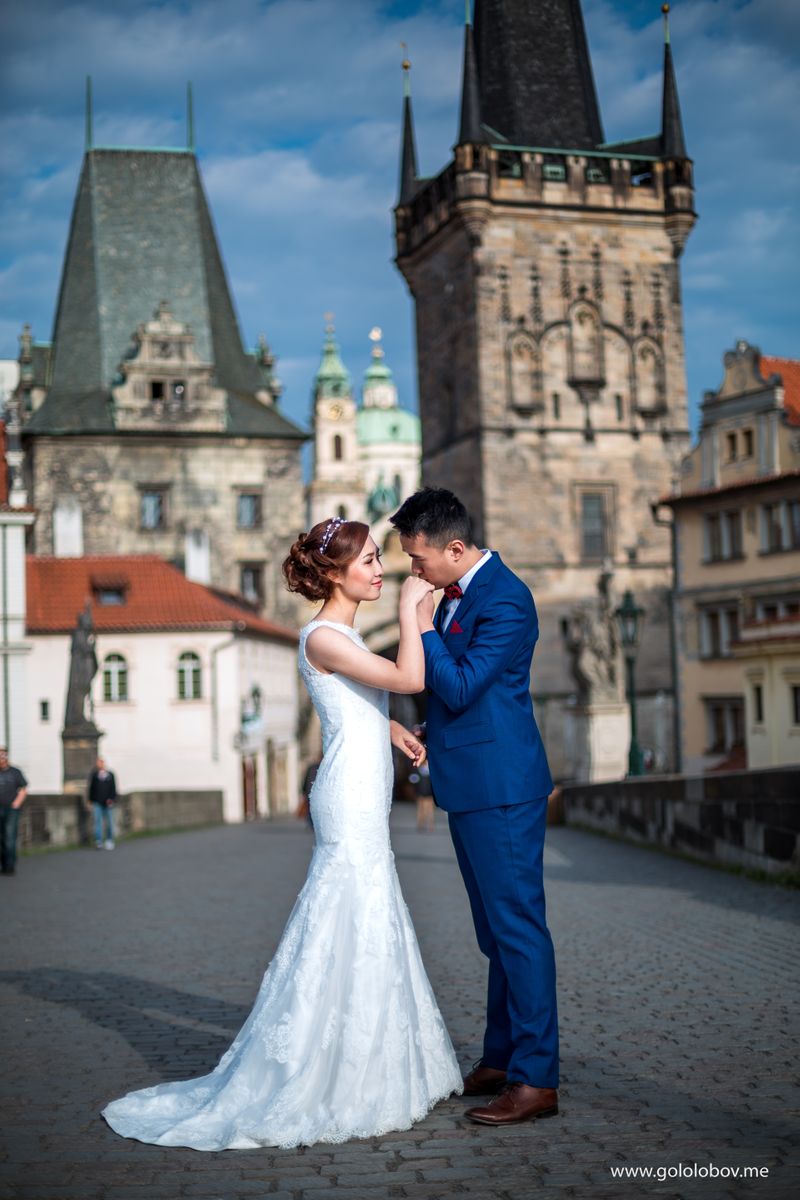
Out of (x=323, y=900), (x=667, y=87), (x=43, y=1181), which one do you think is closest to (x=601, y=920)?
(x=323, y=900)

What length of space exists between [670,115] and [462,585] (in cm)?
5393

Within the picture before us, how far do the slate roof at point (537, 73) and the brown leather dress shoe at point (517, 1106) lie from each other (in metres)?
52.1

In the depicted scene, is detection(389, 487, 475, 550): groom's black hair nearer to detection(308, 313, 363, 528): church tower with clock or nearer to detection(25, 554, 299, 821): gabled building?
detection(25, 554, 299, 821): gabled building

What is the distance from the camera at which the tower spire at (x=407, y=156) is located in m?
58.4

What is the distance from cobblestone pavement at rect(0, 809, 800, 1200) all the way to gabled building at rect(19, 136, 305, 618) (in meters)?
39.5

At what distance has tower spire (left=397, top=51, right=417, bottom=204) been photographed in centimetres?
5841

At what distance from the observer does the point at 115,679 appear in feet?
141

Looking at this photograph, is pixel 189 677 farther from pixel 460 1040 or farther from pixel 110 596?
pixel 460 1040

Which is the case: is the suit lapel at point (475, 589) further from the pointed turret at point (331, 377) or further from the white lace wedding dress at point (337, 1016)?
the pointed turret at point (331, 377)

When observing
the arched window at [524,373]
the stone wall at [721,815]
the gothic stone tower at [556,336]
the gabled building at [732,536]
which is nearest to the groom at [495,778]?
the stone wall at [721,815]

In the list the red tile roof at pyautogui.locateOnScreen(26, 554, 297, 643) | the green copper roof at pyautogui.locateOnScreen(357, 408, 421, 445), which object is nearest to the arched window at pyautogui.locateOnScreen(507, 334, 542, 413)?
the red tile roof at pyautogui.locateOnScreen(26, 554, 297, 643)

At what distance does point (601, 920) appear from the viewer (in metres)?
11.0

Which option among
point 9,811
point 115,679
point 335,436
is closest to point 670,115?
point 115,679

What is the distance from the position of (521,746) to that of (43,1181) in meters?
2.04
